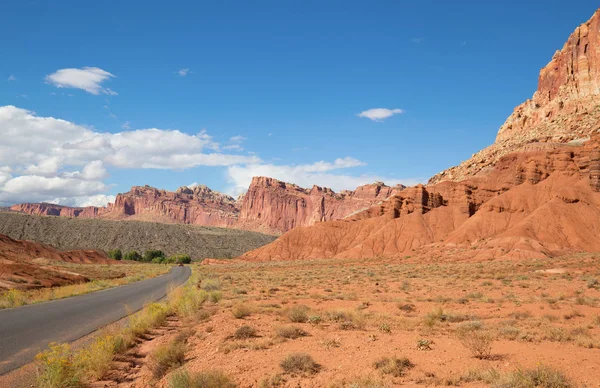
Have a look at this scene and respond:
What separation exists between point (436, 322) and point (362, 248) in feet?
225

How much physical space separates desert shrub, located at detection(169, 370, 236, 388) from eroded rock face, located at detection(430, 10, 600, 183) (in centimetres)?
9701

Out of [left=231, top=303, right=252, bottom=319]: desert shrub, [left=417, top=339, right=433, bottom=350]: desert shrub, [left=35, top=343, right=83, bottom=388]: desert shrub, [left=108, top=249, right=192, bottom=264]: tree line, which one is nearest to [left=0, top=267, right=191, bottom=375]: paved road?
[left=35, top=343, right=83, bottom=388]: desert shrub

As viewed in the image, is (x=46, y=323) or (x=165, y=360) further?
(x=46, y=323)

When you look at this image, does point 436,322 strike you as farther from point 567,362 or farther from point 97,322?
point 97,322

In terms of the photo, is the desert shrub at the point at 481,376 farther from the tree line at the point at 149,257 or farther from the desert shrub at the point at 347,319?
the tree line at the point at 149,257

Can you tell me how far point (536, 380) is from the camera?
657 centimetres

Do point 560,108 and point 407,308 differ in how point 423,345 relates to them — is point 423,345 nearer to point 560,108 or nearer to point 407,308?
point 407,308

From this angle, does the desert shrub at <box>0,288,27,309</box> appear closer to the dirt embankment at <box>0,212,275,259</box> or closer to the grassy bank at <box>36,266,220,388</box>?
the grassy bank at <box>36,266,220,388</box>

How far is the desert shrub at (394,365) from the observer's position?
7840 mm

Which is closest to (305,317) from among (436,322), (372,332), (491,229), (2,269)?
(372,332)

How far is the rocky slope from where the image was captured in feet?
200

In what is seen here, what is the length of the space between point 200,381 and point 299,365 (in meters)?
2.14

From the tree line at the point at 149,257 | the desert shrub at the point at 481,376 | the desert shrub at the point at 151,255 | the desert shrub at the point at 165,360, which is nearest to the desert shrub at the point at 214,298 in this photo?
the desert shrub at the point at 165,360

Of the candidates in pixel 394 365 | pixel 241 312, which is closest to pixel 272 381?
pixel 394 365
